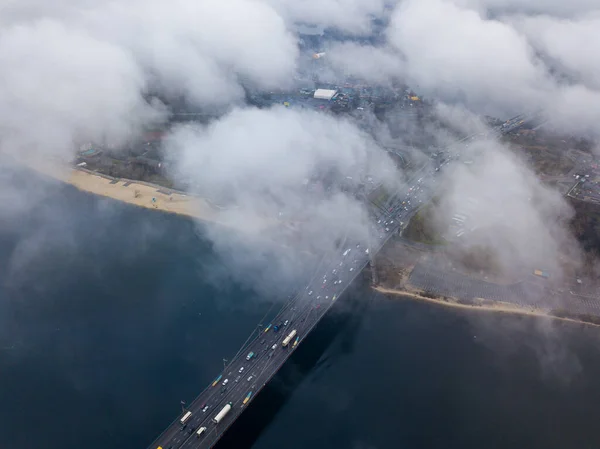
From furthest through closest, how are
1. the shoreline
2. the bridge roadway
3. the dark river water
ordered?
Result: the shoreline
the dark river water
the bridge roadway

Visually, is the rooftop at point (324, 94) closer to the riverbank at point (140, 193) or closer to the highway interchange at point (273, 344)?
the highway interchange at point (273, 344)

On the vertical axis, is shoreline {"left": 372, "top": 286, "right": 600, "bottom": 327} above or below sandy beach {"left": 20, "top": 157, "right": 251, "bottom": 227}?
above

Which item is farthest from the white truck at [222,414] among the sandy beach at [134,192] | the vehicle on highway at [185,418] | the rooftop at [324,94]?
the rooftop at [324,94]

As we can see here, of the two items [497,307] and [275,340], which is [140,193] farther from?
[497,307]

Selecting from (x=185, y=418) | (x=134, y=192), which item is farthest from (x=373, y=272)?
(x=134, y=192)

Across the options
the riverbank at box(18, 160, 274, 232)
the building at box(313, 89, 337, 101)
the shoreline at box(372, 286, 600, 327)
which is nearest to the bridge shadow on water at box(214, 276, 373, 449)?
the shoreline at box(372, 286, 600, 327)

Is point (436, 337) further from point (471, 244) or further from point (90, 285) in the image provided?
point (90, 285)

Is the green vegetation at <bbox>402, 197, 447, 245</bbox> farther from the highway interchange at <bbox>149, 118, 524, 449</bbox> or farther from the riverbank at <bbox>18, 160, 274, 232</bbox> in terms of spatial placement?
the riverbank at <bbox>18, 160, 274, 232</bbox>
